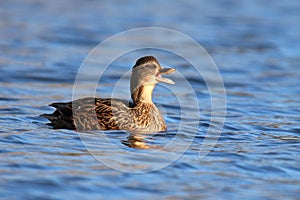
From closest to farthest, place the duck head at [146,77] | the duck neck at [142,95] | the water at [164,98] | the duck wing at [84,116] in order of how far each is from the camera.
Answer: the water at [164,98], the duck wing at [84,116], the duck head at [146,77], the duck neck at [142,95]

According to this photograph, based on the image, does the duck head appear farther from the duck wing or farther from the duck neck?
the duck wing

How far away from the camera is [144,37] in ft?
69.9

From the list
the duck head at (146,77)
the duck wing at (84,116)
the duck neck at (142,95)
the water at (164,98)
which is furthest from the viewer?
the duck neck at (142,95)

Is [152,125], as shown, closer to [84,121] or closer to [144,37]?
[84,121]

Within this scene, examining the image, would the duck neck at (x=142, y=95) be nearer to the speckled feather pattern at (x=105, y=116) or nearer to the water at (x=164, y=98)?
the speckled feather pattern at (x=105, y=116)

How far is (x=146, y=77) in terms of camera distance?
39.1ft

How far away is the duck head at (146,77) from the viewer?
11.9 m

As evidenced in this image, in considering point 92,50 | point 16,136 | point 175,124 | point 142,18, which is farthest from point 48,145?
point 142,18

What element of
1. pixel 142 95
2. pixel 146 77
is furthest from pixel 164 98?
pixel 146 77

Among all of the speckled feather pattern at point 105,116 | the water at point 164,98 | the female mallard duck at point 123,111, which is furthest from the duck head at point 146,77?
the water at point 164,98

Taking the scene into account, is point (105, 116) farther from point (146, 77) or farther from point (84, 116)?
point (146, 77)

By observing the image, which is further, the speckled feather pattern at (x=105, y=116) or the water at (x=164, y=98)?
the speckled feather pattern at (x=105, y=116)

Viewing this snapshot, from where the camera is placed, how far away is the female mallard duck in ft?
37.9

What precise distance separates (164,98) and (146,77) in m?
3.27
